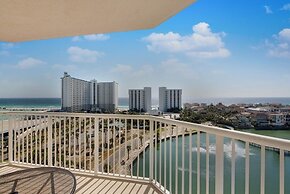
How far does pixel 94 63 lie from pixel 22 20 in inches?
857

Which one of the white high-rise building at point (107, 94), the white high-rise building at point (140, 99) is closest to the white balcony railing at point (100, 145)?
the white high-rise building at point (140, 99)

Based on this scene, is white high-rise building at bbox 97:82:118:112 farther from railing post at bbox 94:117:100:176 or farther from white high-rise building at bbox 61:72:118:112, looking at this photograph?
railing post at bbox 94:117:100:176

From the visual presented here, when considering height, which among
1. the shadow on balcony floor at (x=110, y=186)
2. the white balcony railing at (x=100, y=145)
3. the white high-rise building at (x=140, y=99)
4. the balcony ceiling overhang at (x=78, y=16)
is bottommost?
the shadow on balcony floor at (x=110, y=186)

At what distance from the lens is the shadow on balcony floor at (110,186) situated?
11.4 ft

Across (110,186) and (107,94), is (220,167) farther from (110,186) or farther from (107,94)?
(107,94)

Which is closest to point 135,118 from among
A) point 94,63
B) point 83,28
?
point 83,28

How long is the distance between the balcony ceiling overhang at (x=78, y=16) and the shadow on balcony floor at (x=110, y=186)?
113 inches

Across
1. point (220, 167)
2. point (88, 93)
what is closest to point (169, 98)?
point (88, 93)

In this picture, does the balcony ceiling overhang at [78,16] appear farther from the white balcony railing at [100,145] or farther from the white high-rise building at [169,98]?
the white high-rise building at [169,98]

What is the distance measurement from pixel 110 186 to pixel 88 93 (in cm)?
881

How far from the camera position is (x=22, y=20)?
405 centimetres

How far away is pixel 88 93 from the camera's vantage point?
472 inches

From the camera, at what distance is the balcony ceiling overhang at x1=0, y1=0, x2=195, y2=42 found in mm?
3439

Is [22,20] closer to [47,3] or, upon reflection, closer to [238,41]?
[47,3]
